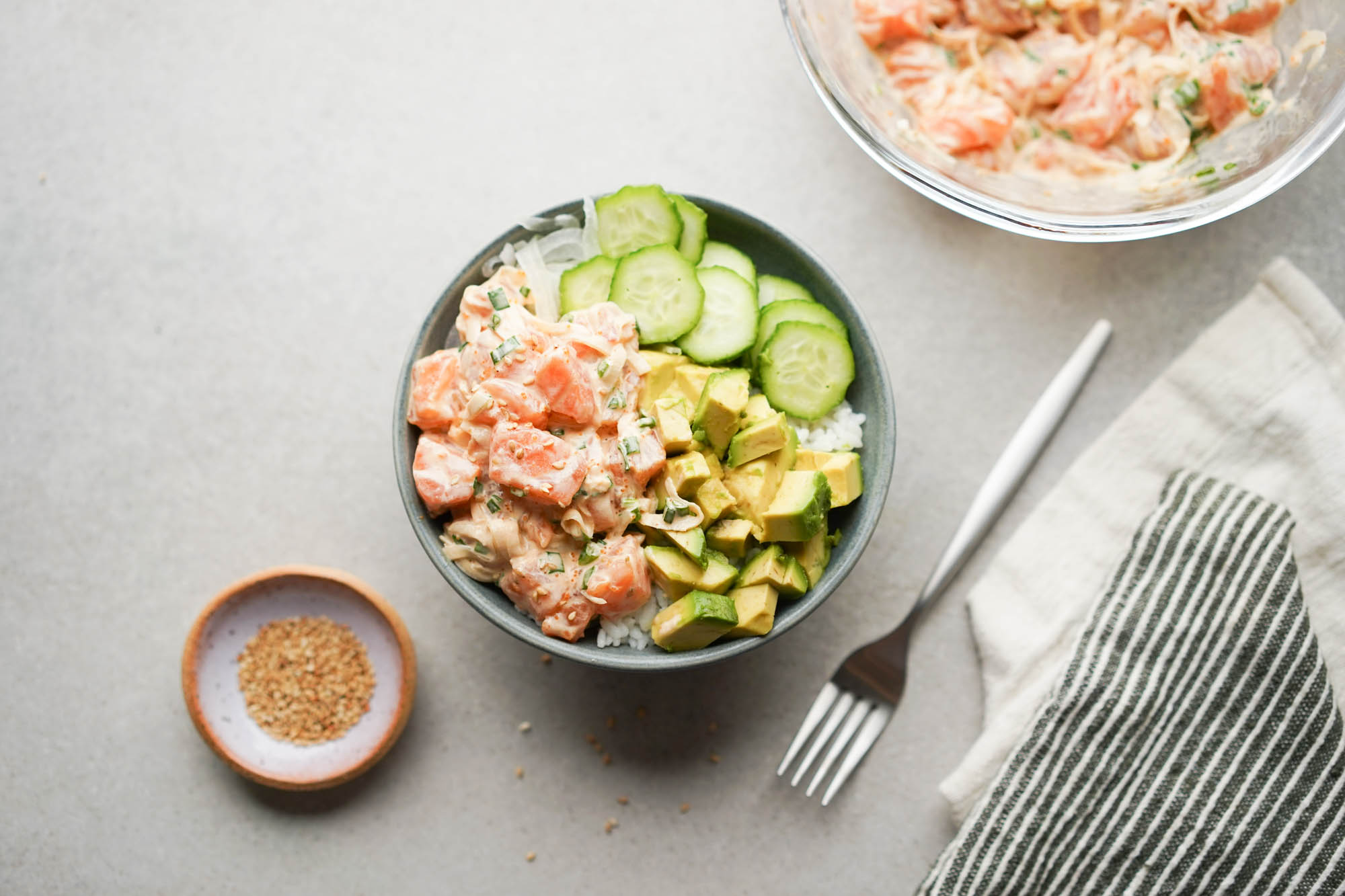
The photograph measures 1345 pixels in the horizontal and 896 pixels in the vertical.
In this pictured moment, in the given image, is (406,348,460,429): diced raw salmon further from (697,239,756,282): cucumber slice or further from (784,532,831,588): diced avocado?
(784,532,831,588): diced avocado

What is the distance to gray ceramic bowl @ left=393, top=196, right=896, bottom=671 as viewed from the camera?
2.21 meters

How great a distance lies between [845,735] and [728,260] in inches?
54.3

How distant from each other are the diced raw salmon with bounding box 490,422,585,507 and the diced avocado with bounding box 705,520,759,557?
1.11 feet

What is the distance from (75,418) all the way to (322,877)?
60.7 inches

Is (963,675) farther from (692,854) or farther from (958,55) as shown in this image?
(958,55)

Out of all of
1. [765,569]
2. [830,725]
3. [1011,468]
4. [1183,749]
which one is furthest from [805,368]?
[1183,749]

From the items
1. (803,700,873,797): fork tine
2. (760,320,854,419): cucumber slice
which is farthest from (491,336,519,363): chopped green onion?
(803,700,873,797): fork tine

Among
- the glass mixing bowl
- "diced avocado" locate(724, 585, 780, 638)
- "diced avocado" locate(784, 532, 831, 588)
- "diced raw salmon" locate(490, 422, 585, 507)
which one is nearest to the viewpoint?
"diced raw salmon" locate(490, 422, 585, 507)

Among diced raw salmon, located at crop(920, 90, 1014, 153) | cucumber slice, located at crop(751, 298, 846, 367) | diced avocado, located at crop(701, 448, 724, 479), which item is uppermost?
diced raw salmon, located at crop(920, 90, 1014, 153)

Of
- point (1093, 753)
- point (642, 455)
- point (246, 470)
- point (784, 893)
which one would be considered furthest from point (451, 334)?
point (1093, 753)

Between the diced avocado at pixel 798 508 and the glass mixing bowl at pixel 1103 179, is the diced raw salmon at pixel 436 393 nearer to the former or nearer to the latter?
the diced avocado at pixel 798 508

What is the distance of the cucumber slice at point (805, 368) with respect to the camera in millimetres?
2283

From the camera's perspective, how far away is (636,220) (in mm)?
2355

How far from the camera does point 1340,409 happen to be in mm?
2680
